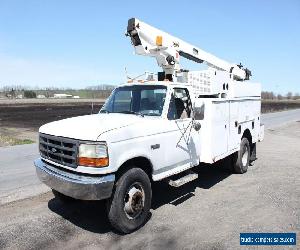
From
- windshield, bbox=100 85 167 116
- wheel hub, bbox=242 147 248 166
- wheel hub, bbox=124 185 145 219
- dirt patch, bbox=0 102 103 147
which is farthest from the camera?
dirt patch, bbox=0 102 103 147

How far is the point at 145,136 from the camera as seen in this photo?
5633 millimetres

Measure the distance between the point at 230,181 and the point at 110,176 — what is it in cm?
443

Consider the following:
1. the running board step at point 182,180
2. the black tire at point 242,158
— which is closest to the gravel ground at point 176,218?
the running board step at point 182,180

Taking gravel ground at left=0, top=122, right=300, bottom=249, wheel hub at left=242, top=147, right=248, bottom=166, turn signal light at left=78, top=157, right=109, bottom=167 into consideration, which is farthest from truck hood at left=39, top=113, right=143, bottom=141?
wheel hub at left=242, top=147, right=248, bottom=166

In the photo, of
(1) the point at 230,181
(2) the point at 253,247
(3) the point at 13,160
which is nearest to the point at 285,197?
(1) the point at 230,181

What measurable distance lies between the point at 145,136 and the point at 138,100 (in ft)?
4.45

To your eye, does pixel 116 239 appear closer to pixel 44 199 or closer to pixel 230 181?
pixel 44 199

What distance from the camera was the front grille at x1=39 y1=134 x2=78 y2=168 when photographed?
519 centimetres

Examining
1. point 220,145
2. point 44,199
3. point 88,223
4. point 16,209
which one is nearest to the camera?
point 88,223

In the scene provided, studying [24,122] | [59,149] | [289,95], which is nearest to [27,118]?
[24,122]

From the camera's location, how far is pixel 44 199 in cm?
702

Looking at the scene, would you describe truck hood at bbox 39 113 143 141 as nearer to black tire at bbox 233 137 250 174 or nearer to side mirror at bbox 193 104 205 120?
side mirror at bbox 193 104 205 120

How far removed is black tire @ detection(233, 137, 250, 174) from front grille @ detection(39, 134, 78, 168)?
5.21 meters

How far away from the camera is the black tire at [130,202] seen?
5227mm
